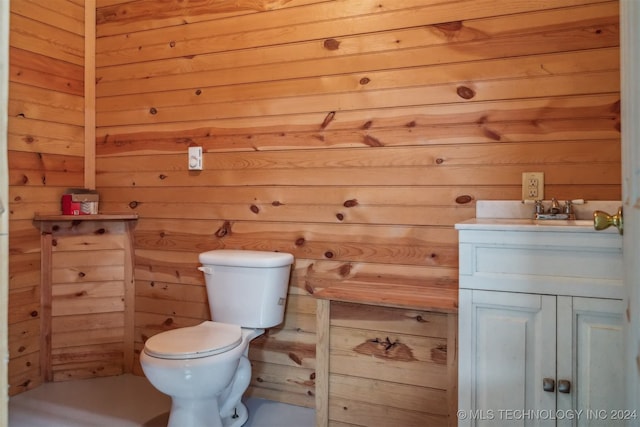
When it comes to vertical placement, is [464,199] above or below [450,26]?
below

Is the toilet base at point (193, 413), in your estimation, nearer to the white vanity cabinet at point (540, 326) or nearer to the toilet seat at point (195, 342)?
the toilet seat at point (195, 342)

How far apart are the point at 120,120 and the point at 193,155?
0.58 meters

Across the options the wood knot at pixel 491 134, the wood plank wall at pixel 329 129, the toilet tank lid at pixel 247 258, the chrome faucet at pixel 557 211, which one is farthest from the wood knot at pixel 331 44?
the chrome faucet at pixel 557 211

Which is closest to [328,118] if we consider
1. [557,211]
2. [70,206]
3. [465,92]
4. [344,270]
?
[465,92]

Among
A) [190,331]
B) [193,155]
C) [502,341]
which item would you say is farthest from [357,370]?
[193,155]

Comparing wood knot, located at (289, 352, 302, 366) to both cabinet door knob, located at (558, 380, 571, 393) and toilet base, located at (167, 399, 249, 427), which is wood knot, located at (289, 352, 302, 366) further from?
cabinet door knob, located at (558, 380, 571, 393)

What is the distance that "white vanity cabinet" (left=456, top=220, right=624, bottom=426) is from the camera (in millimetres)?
1214

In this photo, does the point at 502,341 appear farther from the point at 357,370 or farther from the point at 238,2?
the point at 238,2

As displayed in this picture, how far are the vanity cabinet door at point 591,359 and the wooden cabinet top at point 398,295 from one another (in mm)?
325

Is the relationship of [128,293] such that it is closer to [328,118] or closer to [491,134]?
[328,118]

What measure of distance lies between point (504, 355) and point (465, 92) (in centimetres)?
110

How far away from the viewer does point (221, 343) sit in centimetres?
178

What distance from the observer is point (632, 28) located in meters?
0.62

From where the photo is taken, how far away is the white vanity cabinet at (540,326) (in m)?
1.21
